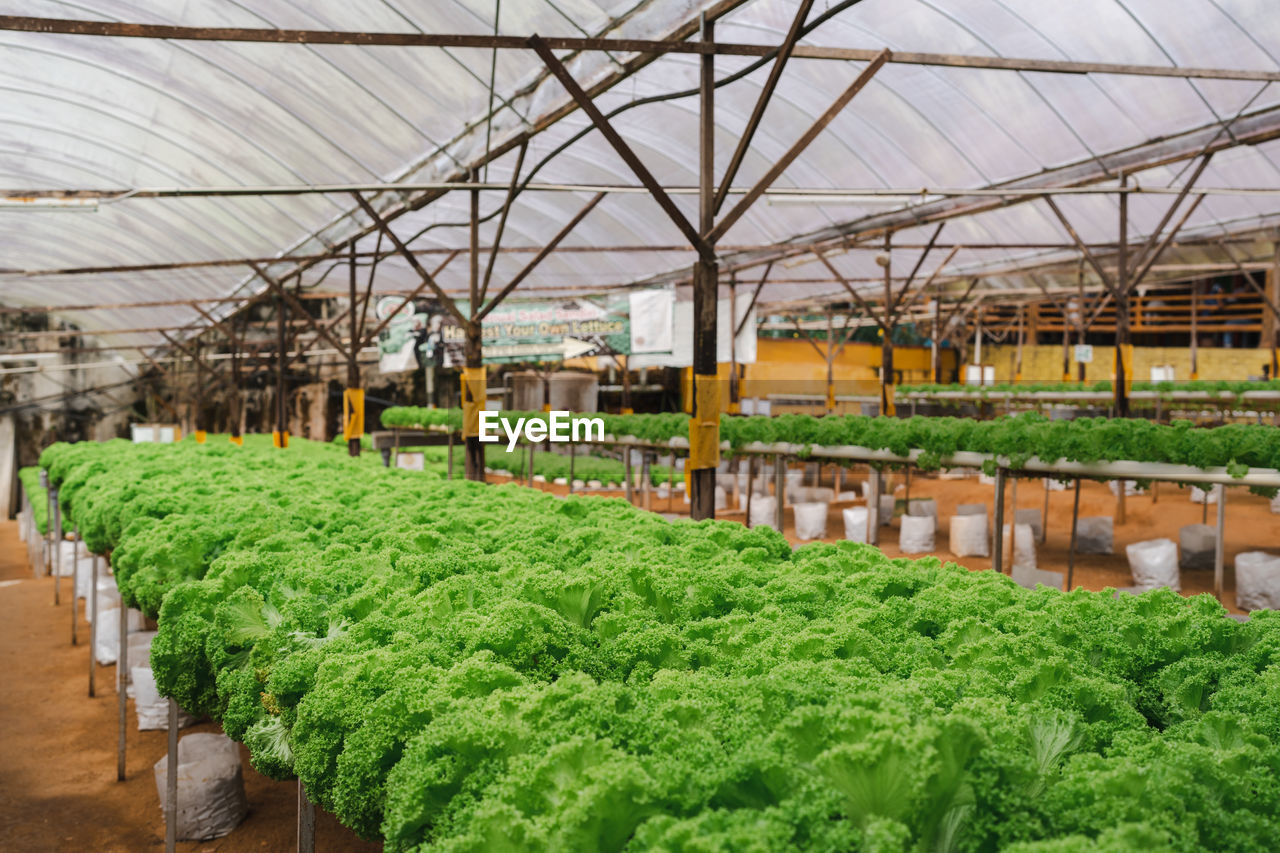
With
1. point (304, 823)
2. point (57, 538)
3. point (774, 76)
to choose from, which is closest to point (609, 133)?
point (774, 76)

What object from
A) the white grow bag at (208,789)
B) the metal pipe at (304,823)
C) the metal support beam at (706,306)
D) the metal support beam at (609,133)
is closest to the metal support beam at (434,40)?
the metal support beam at (609,133)

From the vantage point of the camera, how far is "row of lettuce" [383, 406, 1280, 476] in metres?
7.30

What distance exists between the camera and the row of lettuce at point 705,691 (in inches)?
74.3

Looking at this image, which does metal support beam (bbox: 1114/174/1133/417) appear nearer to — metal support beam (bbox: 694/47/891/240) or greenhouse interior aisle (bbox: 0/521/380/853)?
metal support beam (bbox: 694/47/891/240)

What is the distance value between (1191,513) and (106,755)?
1602 cm

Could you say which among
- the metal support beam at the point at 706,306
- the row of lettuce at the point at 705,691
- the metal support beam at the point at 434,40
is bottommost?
the row of lettuce at the point at 705,691

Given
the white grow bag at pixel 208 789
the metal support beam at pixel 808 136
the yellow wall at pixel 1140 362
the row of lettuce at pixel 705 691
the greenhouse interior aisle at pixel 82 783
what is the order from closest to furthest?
the row of lettuce at pixel 705 691 < the white grow bag at pixel 208 789 < the greenhouse interior aisle at pixel 82 783 < the metal support beam at pixel 808 136 < the yellow wall at pixel 1140 362

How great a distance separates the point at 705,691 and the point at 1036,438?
6550 millimetres

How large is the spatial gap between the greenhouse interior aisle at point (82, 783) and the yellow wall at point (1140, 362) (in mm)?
27977

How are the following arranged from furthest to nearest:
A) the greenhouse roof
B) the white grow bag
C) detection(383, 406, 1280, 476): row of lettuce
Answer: the greenhouse roof, detection(383, 406, 1280, 476): row of lettuce, the white grow bag

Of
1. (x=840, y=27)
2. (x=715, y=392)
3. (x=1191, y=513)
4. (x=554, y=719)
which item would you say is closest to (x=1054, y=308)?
(x=1191, y=513)

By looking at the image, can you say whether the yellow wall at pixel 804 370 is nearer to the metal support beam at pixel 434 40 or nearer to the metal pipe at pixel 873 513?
the metal pipe at pixel 873 513

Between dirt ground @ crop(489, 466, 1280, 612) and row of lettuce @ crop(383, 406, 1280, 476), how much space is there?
6.53 feet

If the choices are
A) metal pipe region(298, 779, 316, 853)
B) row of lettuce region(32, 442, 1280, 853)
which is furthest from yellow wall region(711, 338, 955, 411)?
metal pipe region(298, 779, 316, 853)
